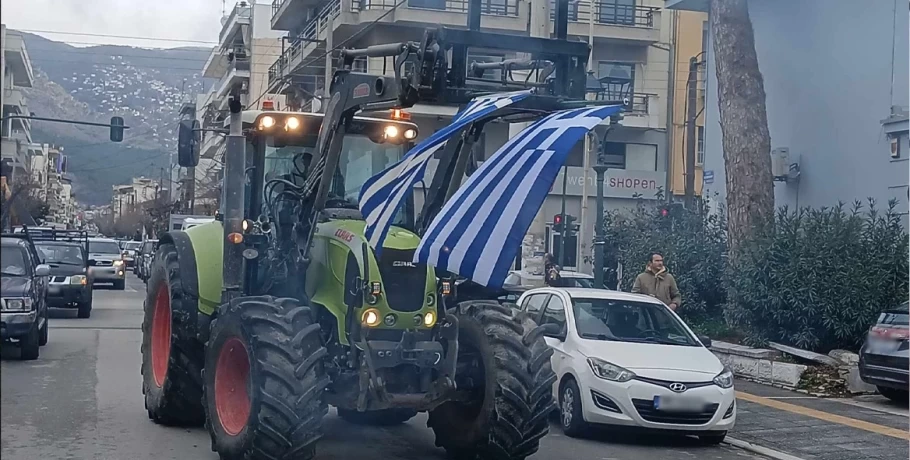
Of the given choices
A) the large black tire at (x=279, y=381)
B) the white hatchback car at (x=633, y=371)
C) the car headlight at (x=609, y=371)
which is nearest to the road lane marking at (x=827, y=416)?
the white hatchback car at (x=633, y=371)

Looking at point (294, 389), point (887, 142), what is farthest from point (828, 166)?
point (294, 389)

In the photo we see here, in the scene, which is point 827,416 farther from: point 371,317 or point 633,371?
point 371,317

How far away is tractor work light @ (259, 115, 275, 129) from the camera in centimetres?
984

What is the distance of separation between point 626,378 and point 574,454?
101 centimetres

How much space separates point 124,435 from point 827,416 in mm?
8167

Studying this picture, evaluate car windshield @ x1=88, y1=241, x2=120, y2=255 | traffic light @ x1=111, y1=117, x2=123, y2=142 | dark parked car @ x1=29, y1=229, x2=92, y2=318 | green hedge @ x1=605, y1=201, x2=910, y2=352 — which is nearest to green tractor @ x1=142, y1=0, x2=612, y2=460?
green hedge @ x1=605, y1=201, x2=910, y2=352

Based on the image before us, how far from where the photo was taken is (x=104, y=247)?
37.8 metres

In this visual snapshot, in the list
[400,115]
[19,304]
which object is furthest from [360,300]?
[19,304]

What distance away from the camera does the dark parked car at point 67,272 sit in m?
23.7

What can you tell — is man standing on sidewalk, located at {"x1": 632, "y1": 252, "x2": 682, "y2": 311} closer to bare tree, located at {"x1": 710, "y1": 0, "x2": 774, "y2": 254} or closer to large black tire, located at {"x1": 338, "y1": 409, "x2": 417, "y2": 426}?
bare tree, located at {"x1": 710, "y1": 0, "x2": 774, "y2": 254}

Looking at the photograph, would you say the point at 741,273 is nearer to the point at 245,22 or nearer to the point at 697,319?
the point at 697,319

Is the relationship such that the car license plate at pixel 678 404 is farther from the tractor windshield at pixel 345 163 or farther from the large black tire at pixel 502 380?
the tractor windshield at pixel 345 163

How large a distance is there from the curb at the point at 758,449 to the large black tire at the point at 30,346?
9.23m

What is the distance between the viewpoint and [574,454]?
33.5ft
